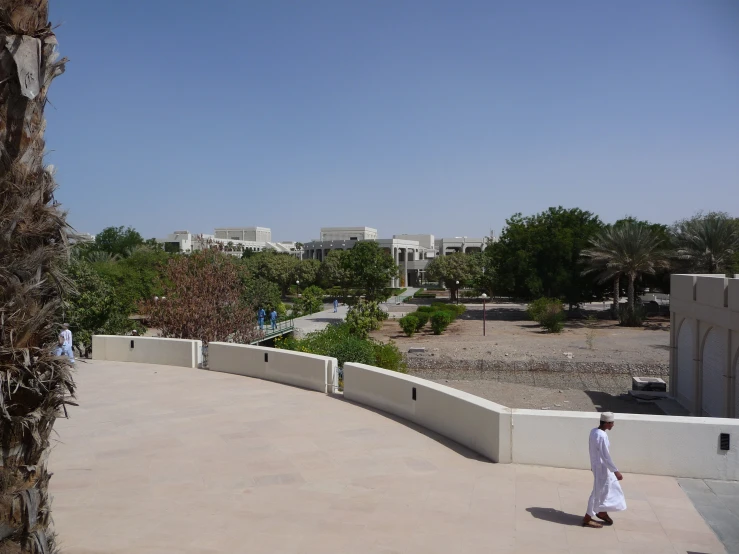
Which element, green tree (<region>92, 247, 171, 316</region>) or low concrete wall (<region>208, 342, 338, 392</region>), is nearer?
low concrete wall (<region>208, 342, 338, 392</region>)

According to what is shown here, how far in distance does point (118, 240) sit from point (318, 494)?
279ft

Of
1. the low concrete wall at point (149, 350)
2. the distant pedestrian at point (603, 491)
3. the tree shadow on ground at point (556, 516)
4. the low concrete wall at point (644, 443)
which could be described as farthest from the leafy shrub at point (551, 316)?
the distant pedestrian at point (603, 491)

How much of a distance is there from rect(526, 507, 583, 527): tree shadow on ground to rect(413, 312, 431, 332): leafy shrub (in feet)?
111

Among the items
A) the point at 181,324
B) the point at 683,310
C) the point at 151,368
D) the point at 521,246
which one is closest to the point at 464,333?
the point at 521,246

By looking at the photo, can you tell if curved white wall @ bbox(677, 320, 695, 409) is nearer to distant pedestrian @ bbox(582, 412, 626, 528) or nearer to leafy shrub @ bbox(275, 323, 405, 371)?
leafy shrub @ bbox(275, 323, 405, 371)

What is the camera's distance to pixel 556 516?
611cm

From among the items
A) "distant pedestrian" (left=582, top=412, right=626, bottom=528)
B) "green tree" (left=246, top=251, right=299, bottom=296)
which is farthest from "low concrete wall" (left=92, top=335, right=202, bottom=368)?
"green tree" (left=246, top=251, right=299, bottom=296)

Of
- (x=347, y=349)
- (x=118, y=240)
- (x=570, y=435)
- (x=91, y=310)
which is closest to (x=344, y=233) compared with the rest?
(x=118, y=240)

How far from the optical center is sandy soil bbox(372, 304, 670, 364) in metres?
29.6

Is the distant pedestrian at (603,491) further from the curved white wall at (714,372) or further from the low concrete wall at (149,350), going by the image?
the curved white wall at (714,372)

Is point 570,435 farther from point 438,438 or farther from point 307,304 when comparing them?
point 307,304

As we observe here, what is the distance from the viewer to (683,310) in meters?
19.8

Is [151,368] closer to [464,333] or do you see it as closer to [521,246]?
[464,333]

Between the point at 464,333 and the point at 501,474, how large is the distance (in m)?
33.0
